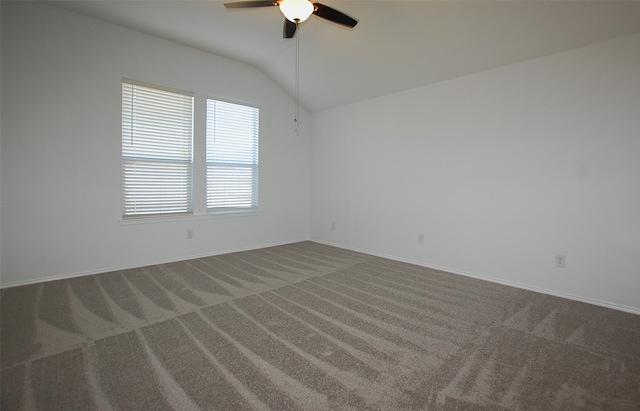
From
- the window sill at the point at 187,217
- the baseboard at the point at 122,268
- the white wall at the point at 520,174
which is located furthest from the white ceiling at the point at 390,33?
the baseboard at the point at 122,268

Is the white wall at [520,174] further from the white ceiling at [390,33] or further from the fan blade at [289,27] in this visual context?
the fan blade at [289,27]

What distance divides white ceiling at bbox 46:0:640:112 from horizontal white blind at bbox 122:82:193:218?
82 centimetres

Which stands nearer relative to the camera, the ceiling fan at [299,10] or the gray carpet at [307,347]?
the gray carpet at [307,347]

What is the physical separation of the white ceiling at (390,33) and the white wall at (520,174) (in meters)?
0.22

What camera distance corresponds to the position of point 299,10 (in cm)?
227

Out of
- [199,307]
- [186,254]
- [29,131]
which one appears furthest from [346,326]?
[29,131]

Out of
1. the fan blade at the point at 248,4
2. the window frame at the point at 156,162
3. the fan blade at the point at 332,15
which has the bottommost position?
the window frame at the point at 156,162

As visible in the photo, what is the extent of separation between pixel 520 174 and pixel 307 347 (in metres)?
2.92

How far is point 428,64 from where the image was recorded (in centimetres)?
358

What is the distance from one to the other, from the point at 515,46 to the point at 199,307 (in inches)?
157

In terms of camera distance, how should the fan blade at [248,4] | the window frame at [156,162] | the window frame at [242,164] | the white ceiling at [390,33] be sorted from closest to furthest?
the fan blade at [248,4]
the white ceiling at [390,33]
the window frame at [156,162]
the window frame at [242,164]

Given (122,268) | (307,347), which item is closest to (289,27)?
(307,347)

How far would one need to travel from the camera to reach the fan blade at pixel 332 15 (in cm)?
238

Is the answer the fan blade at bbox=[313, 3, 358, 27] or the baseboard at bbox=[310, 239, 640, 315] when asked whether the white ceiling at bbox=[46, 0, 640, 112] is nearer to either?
the fan blade at bbox=[313, 3, 358, 27]
